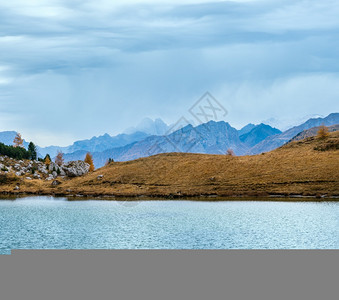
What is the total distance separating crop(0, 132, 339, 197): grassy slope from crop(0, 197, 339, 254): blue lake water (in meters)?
26.7

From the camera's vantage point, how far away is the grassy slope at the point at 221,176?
134125mm

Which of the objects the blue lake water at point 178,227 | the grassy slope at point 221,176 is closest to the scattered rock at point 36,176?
the grassy slope at point 221,176

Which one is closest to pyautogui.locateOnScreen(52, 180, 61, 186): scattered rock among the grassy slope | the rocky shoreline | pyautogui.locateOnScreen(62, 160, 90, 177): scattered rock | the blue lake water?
the grassy slope

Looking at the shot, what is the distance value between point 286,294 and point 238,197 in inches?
3726

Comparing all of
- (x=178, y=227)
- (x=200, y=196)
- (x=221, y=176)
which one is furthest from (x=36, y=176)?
(x=178, y=227)

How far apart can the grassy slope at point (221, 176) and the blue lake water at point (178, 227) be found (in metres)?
26.7

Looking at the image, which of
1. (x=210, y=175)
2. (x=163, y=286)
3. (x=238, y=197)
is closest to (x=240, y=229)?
(x=163, y=286)

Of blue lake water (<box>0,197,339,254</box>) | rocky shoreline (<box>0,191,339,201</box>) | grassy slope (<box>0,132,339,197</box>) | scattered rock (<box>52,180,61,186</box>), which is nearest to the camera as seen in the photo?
blue lake water (<box>0,197,339,254</box>)

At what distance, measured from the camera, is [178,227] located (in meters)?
74.5

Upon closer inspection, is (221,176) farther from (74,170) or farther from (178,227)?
(178,227)

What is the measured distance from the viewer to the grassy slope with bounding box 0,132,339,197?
134m

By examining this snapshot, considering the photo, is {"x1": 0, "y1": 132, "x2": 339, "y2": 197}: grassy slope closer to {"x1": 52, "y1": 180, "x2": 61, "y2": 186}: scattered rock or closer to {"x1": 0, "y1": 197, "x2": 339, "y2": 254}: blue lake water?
{"x1": 52, "y1": 180, "x2": 61, "y2": 186}: scattered rock

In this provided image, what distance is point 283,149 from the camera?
178 meters

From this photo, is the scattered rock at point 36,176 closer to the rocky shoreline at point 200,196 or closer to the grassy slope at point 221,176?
the grassy slope at point 221,176
